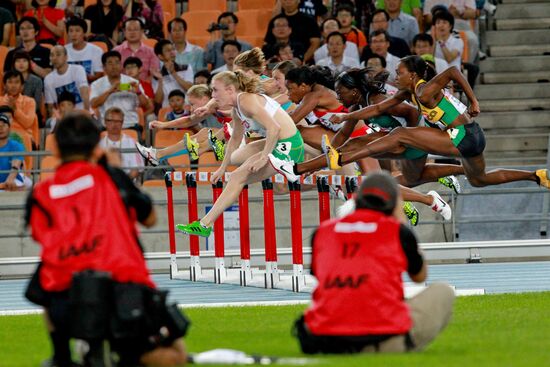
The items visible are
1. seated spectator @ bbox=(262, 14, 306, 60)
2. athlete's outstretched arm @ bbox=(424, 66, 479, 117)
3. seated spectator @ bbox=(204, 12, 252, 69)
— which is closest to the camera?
athlete's outstretched arm @ bbox=(424, 66, 479, 117)

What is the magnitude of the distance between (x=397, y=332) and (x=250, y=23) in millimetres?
15794

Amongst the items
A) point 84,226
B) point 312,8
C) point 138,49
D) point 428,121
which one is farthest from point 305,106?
point 84,226

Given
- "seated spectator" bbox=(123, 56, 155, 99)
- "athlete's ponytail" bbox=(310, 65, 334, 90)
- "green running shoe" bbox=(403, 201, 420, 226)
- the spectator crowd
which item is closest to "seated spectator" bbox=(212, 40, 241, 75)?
the spectator crowd

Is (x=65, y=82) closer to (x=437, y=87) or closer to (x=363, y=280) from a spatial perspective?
(x=437, y=87)

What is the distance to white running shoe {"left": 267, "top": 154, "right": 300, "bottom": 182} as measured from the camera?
15203mm

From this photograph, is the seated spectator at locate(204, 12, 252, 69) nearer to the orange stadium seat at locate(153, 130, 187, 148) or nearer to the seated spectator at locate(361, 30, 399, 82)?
the orange stadium seat at locate(153, 130, 187, 148)

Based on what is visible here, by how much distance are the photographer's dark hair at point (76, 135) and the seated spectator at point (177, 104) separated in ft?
42.6

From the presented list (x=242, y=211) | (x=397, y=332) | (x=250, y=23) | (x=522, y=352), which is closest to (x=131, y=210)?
(x=397, y=332)

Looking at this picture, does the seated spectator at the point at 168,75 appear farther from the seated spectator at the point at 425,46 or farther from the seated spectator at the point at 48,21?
the seated spectator at the point at 425,46

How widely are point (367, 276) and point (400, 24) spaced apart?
14870mm

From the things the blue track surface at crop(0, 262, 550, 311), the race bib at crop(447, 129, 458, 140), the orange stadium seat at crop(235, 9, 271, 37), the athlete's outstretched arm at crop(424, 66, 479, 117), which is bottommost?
the blue track surface at crop(0, 262, 550, 311)

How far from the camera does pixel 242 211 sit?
16469 millimetres

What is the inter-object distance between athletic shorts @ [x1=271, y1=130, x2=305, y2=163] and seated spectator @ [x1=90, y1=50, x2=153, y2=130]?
17.7ft

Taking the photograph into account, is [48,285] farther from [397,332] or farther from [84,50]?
[84,50]
